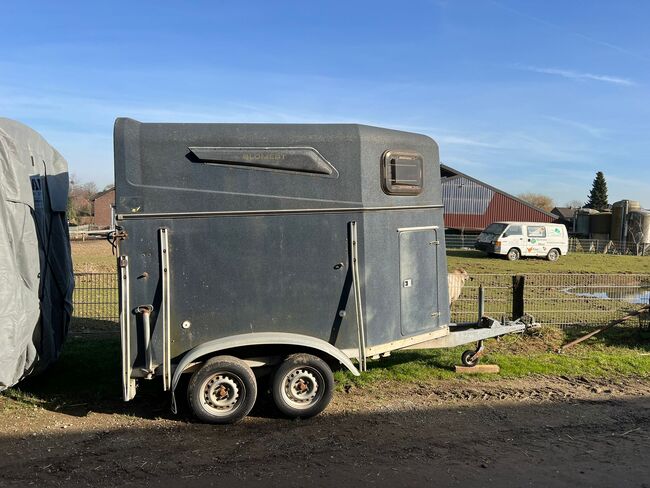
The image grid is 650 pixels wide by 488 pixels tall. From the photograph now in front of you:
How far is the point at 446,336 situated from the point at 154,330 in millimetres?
3323

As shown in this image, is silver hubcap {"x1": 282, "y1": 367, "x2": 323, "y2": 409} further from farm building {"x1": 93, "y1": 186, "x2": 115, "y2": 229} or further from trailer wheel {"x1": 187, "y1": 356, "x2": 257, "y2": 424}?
farm building {"x1": 93, "y1": 186, "x2": 115, "y2": 229}

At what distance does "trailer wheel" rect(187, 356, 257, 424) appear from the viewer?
500 centimetres

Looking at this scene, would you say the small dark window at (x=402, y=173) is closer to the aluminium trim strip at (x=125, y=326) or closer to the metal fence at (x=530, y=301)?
the aluminium trim strip at (x=125, y=326)

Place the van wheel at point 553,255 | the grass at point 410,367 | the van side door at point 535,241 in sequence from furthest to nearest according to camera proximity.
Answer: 1. the van wheel at point 553,255
2. the van side door at point 535,241
3. the grass at point 410,367

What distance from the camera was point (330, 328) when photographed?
5.41 metres

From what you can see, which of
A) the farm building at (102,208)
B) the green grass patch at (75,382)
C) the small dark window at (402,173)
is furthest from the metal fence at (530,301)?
the farm building at (102,208)

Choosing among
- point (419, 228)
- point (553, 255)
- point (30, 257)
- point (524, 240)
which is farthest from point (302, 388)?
point (553, 255)

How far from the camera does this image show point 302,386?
531 centimetres

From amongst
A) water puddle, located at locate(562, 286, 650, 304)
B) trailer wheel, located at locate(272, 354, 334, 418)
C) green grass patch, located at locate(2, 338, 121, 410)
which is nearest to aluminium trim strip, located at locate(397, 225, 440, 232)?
trailer wheel, located at locate(272, 354, 334, 418)

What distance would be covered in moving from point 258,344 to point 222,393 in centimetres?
61

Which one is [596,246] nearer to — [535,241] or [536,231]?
[536,231]

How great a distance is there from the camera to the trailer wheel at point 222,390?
197 inches

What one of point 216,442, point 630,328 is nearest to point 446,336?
point 216,442

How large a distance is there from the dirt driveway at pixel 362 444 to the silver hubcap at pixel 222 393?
0.19 m
